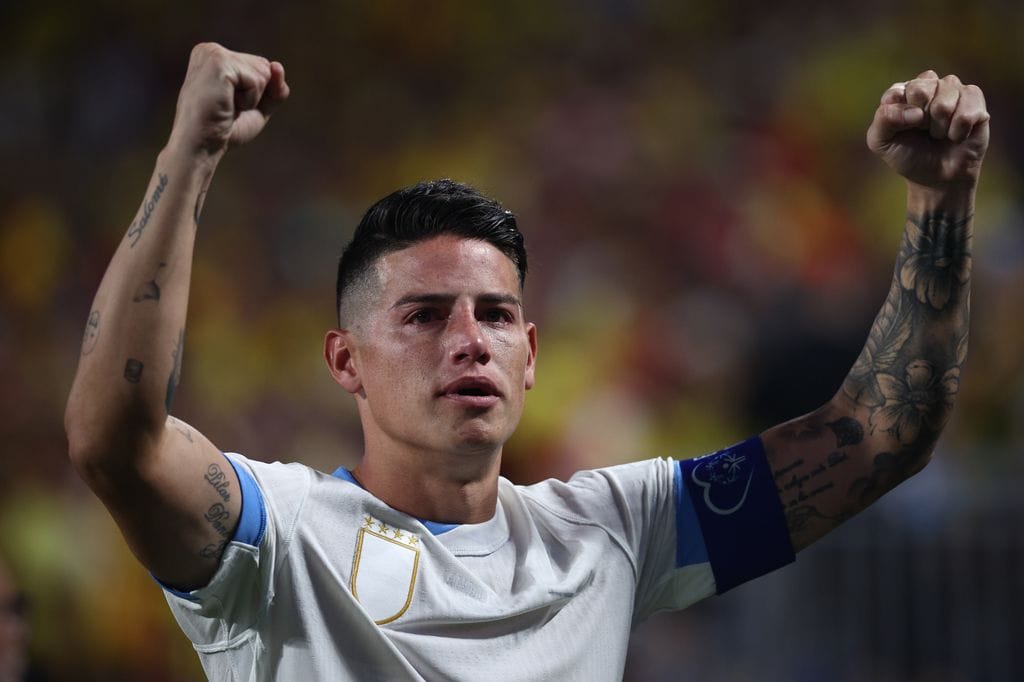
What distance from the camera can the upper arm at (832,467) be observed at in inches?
99.8

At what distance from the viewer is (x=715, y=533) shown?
2.61m

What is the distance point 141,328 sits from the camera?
1831 mm

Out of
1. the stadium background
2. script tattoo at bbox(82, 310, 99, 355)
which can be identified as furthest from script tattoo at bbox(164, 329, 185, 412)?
the stadium background

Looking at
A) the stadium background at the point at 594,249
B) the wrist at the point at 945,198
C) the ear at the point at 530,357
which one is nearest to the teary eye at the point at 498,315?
the ear at the point at 530,357

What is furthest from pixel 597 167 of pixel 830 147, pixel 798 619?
pixel 798 619

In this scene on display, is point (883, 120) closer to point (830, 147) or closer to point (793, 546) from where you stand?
point (793, 546)

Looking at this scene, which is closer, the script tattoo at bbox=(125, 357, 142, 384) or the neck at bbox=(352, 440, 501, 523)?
the script tattoo at bbox=(125, 357, 142, 384)

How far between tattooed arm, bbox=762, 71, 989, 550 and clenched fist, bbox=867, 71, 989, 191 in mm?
11

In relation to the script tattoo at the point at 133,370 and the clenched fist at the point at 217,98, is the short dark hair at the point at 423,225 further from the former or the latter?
the script tattoo at the point at 133,370

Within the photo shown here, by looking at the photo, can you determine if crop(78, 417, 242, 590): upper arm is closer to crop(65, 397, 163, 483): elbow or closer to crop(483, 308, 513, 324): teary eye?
crop(65, 397, 163, 483): elbow

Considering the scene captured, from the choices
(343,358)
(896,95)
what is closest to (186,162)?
(343,358)

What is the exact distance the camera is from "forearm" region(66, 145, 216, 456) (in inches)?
71.7

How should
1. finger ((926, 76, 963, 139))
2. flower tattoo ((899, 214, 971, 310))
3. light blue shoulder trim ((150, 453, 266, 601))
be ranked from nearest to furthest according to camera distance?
1. light blue shoulder trim ((150, 453, 266, 601))
2. finger ((926, 76, 963, 139))
3. flower tattoo ((899, 214, 971, 310))

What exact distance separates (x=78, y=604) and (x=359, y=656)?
5.03m
